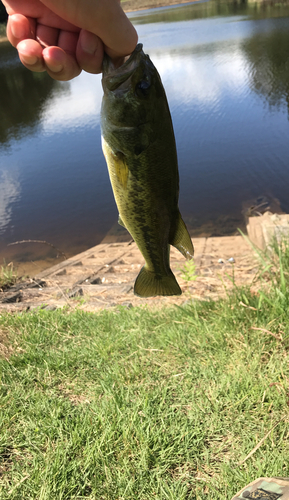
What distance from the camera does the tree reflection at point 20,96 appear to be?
21.4 m

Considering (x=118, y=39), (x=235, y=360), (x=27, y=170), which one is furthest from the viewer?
(x=27, y=170)

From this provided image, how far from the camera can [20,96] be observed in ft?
87.8

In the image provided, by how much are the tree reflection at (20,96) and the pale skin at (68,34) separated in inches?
767

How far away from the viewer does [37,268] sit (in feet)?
35.1

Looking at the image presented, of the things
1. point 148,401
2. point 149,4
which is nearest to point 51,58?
point 148,401

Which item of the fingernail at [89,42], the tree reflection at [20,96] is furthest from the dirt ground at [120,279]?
the tree reflection at [20,96]

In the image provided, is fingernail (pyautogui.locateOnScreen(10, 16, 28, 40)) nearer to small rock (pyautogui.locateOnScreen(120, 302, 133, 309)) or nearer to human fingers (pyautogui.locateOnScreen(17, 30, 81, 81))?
human fingers (pyautogui.locateOnScreen(17, 30, 81, 81))

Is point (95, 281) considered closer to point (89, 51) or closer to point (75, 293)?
point (75, 293)

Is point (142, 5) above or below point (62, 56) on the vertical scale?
above

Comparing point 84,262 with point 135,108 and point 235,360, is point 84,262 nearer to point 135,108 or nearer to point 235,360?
point 235,360

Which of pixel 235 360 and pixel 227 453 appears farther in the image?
pixel 235 360

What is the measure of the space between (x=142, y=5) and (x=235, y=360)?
7571 cm

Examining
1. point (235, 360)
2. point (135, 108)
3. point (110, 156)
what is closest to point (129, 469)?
point (235, 360)

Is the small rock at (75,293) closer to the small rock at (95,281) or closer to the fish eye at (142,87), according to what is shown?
the small rock at (95,281)
